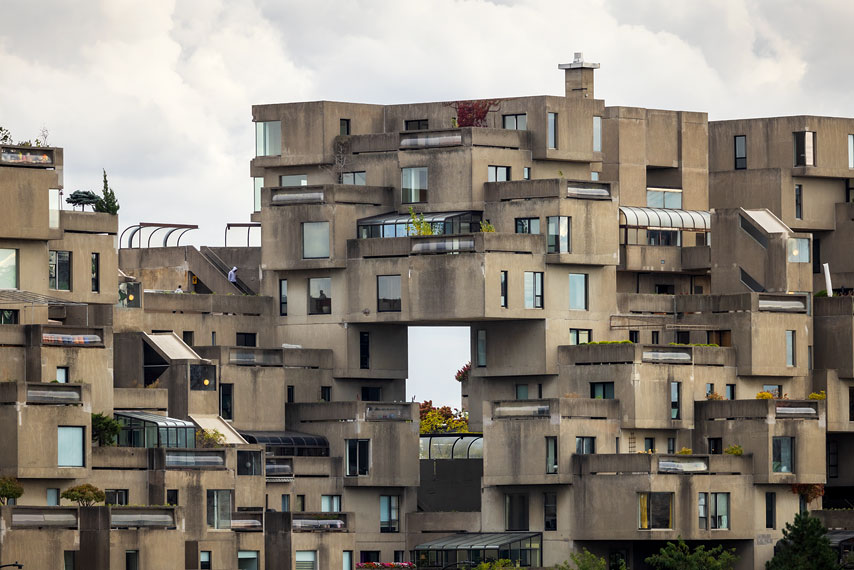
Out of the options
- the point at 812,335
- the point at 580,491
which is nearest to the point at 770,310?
the point at 812,335

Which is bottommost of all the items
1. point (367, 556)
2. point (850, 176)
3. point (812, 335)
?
point (367, 556)

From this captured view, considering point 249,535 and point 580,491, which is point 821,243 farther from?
point 249,535

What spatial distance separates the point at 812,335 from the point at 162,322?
33946 mm

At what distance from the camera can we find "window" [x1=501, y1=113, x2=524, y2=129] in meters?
143

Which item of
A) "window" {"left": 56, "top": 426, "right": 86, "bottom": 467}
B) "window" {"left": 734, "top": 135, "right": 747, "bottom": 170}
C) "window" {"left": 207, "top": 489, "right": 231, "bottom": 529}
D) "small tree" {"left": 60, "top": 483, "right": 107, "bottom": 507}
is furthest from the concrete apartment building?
"small tree" {"left": 60, "top": 483, "right": 107, "bottom": 507}

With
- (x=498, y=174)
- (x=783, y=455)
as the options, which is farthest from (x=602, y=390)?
(x=498, y=174)

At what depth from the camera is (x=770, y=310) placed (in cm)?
13650

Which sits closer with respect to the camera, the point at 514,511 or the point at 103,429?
the point at 103,429

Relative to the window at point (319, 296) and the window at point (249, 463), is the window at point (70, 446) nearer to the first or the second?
the window at point (249, 463)

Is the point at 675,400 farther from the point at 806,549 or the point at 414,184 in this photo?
the point at 414,184

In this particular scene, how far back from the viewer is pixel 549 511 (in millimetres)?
131125

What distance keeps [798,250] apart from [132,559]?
49396 millimetres

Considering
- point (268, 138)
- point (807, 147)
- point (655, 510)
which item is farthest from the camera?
point (807, 147)

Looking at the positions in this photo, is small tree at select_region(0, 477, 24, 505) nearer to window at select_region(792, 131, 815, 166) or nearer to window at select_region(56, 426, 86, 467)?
window at select_region(56, 426, 86, 467)
